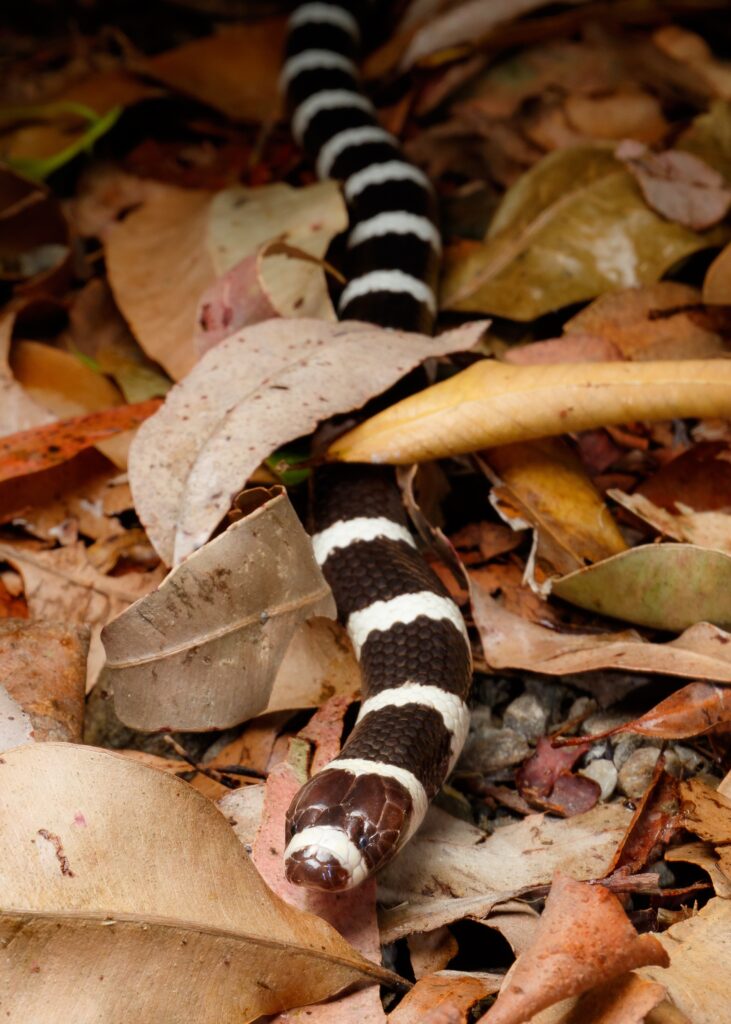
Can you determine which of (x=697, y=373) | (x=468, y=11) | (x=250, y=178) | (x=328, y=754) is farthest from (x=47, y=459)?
(x=468, y=11)

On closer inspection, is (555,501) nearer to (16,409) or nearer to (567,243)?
(567,243)

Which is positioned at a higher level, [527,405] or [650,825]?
[527,405]

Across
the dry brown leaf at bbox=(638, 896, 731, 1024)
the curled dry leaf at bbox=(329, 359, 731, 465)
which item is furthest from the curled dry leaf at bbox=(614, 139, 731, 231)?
the dry brown leaf at bbox=(638, 896, 731, 1024)

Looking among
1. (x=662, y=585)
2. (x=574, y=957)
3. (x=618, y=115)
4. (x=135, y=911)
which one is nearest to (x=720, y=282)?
(x=662, y=585)

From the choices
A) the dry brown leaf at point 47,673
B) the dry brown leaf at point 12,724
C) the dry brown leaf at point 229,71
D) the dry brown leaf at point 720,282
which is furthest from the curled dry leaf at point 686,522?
the dry brown leaf at point 229,71

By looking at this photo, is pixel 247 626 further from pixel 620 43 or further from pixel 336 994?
pixel 620 43

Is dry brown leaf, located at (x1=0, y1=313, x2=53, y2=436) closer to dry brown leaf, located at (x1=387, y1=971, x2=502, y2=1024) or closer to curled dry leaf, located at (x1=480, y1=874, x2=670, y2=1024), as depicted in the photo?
dry brown leaf, located at (x1=387, y1=971, x2=502, y2=1024)
